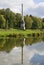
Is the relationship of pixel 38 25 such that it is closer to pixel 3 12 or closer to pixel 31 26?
pixel 31 26

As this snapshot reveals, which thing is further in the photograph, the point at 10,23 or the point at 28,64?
the point at 10,23

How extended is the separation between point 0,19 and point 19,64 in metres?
58.0

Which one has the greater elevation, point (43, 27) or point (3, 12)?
point (3, 12)

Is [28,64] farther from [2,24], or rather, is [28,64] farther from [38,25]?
[38,25]

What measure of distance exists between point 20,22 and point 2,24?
13.6 m

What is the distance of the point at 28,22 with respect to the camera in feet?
296

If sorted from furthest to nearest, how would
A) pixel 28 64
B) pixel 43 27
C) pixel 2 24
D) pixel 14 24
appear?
pixel 43 27
pixel 14 24
pixel 2 24
pixel 28 64

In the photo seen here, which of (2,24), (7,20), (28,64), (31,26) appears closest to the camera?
(28,64)

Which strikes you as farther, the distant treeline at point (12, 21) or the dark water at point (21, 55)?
the distant treeline at point (12, 21)

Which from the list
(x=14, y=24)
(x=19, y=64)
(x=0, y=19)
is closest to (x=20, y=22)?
(x=14, y=24)

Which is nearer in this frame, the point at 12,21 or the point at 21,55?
the point at 21,55

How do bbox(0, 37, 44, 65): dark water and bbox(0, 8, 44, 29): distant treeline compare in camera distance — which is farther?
bbox(0, 8, 44, 29): distant treeline

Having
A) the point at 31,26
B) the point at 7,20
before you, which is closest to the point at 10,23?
the point at 7,20

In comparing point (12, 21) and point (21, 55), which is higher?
point (21, 55)
